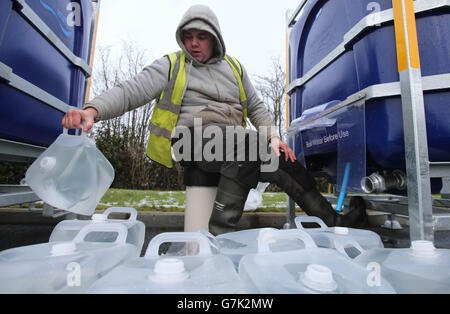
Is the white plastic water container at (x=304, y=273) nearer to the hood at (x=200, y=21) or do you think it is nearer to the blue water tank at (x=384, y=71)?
the blue water tank at (x=384, y=71)

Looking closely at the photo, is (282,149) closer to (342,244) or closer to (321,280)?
(342,244)

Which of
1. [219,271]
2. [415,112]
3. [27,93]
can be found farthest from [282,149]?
[27,93]

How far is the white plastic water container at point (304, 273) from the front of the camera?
0.46 meters

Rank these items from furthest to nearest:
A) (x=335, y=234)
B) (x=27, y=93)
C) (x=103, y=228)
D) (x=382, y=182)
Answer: (x=27, y=93), (x=382, y=182), (x=335, y=234), (x=103, y=228)

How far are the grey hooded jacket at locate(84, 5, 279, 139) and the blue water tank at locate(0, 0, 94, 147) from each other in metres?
0.62

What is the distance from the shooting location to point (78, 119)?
94cm

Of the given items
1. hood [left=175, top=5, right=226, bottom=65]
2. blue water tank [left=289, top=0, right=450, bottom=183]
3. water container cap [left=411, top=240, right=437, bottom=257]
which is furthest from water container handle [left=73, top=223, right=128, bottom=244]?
blue water tank [left=289, top=0, right=450, bottom=183]

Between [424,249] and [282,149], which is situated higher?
[282,149]

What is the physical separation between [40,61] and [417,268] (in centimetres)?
215

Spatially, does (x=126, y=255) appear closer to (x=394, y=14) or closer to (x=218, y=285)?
(x=218, y=285)

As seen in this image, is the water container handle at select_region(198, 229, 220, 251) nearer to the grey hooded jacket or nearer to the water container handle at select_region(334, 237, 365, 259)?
the water container handle at select_region(334, 237, 365, 259)

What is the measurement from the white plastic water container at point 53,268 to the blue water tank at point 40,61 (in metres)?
1.03

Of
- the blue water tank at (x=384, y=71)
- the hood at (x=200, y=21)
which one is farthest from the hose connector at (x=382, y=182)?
the hood at (x=200, y=21)

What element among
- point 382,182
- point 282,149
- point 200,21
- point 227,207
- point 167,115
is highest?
point 200,21
